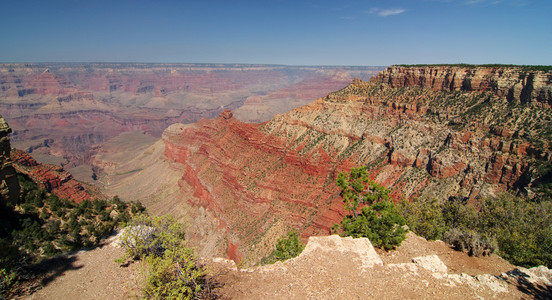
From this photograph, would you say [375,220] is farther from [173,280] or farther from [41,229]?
[41,229]

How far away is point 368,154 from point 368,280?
4232cm

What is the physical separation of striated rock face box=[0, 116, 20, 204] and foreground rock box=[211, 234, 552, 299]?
21.4 metres

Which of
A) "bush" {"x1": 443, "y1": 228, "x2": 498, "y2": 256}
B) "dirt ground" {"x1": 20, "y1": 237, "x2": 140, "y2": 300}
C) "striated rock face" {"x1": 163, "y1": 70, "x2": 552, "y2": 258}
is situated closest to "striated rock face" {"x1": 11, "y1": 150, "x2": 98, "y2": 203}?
"striated rock face" {"x1": 163, "y1": 70, "x2": 552, "y2": 258}

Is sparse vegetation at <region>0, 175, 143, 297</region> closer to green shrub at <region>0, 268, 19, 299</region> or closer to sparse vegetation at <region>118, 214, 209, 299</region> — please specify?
green shrub at <region>0, 268, 19, 299</region>

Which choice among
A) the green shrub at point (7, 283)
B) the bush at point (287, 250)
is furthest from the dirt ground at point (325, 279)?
the bush at point (287, 250)

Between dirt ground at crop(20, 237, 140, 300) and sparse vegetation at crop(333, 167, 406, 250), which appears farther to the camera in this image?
sparse vegetation at crop(333, 167, 406, 250)

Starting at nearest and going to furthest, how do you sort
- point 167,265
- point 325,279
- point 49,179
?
point 167,265
point 325,279
point 49,179

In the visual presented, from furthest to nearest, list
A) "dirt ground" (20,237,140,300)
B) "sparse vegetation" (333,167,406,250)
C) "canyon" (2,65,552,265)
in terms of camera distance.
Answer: "canyon" (2,65,552,265), "sparse vegetation" (333,167,406,250), "dirt ground" (20,237,140,300)

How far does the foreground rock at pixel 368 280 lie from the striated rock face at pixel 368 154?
2441cm

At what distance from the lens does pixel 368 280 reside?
16078mm

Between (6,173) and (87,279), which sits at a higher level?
(6,173)

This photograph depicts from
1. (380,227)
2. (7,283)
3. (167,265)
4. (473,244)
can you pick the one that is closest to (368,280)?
(380,227)

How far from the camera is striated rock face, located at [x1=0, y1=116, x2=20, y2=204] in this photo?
2358 cm

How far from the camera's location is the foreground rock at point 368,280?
46.9ft
